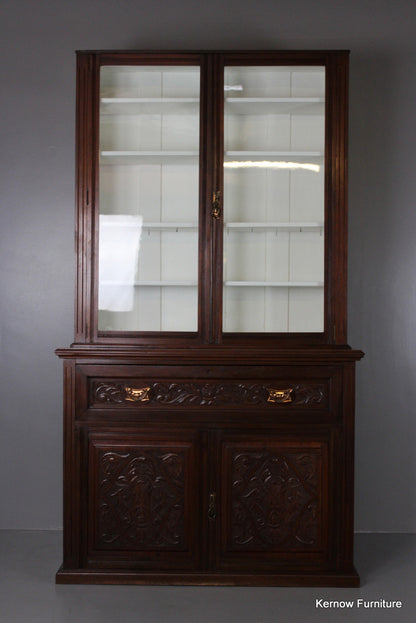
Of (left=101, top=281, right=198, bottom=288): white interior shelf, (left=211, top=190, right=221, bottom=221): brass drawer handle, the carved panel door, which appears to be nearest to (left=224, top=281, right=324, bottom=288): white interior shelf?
(left=101, top=281, right=198, bottom=288): white interior shelf

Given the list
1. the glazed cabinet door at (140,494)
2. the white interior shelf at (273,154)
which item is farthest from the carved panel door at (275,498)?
the white interior shelf at (273,154)

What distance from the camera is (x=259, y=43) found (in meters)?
3.66

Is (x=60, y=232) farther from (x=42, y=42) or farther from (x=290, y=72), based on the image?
(x=290, y=72)

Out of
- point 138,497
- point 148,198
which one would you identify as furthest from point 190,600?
point 148,198

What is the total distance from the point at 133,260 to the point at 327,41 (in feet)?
5.38

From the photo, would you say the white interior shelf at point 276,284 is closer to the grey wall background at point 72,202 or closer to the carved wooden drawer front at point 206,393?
the carved wooden drawer front at point 206,393

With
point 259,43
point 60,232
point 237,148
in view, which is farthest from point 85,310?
point 259,43

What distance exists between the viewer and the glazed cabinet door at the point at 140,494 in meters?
A: 3.02

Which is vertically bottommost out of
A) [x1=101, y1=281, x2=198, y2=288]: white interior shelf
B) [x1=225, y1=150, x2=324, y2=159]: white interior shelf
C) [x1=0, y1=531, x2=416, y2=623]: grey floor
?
[x1=0, y1=531, x2=416, y2=623]: grey floor

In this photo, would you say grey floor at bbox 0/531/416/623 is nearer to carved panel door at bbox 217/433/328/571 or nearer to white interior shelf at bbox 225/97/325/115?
carved panel door at bbox 217/433/328/571

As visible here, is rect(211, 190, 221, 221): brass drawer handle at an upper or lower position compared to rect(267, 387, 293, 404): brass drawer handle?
upper

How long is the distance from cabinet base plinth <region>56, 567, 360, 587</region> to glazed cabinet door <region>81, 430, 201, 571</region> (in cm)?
4

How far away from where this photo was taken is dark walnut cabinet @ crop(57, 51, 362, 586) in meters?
3.01

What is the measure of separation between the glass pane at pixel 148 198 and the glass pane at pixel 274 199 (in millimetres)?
177
